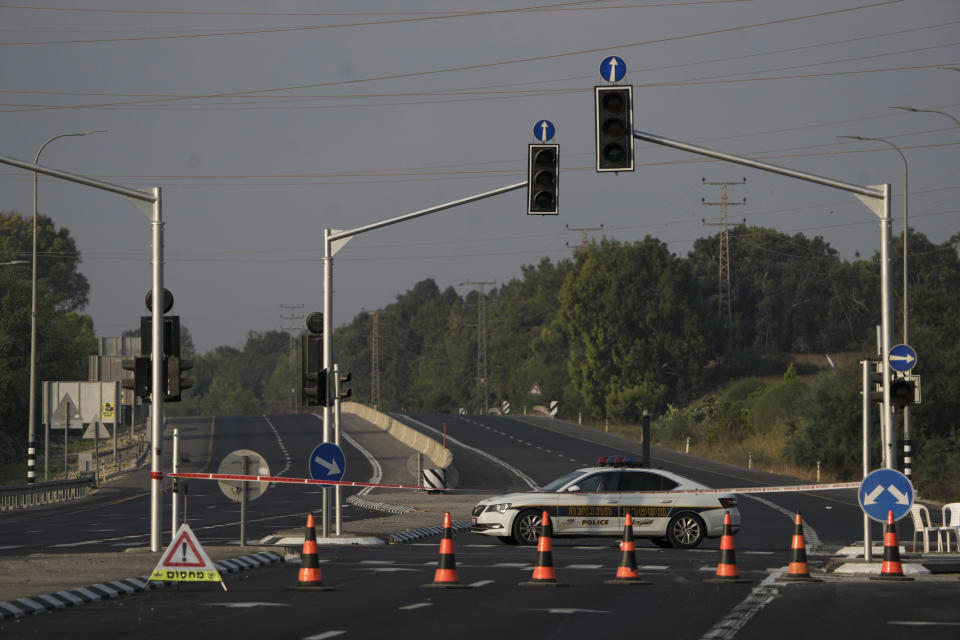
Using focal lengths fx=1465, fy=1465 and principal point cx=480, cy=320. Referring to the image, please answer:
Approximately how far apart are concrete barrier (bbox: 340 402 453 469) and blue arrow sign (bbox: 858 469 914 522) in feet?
104

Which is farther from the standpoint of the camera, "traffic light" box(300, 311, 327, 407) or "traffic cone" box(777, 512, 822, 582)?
"traffic light" box(300, 311, 327, 407)

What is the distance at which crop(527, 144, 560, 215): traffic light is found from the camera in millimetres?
23891

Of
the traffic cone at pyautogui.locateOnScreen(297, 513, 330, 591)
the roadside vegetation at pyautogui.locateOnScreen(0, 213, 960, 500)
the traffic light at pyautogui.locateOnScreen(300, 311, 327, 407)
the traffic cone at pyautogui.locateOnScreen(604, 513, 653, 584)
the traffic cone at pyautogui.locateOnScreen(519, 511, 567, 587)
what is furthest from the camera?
the roadside vegetation at pyautogui.locateOnScreen(0, 213, 960, 500)

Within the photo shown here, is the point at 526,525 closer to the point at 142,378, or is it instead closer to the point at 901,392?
the point at 142,378

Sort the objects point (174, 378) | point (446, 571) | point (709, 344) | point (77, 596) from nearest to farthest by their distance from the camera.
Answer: point (77, 596), point (446, 571), point (174, 378), point (709, 344)

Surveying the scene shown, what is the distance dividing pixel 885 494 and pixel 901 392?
219 cm

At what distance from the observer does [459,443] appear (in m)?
78.8

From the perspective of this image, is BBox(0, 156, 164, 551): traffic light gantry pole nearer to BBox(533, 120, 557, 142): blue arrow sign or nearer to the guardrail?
BBox(533, 120, 557, 142): blue arrow sign

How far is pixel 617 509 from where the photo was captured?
26125 millimetres

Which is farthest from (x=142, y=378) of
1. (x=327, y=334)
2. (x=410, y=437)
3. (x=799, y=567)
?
(x=410, y=437)

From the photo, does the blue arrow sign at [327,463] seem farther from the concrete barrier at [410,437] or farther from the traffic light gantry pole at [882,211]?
the concrete barrier at [410,437]

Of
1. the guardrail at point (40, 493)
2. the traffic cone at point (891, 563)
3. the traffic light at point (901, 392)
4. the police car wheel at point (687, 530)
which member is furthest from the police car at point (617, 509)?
the guardrail at point (40, 493)

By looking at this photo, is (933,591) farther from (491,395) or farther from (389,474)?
(491,395)

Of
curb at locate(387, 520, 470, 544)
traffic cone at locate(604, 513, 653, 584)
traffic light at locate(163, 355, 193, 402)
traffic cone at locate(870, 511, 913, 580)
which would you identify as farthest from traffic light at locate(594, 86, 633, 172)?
curb at locate(387, 520, 470, 544)
